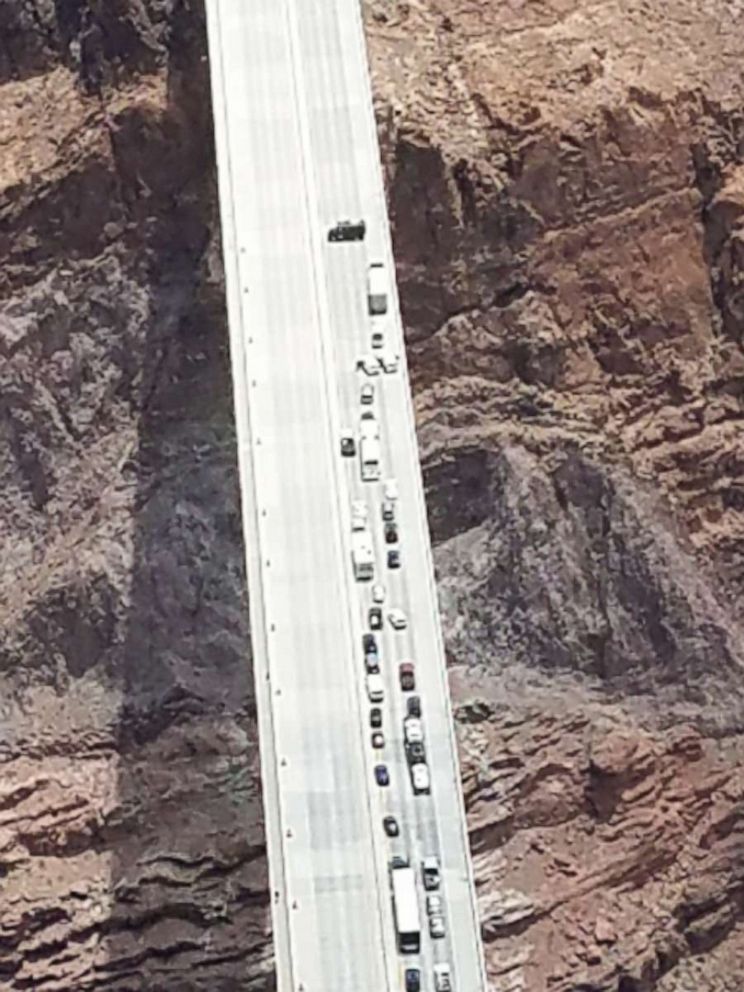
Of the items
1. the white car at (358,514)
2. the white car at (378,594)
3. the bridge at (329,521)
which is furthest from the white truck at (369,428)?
the white car at (378,594)

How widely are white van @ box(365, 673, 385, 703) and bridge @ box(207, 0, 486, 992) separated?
4cm

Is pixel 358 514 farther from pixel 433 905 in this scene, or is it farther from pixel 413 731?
pixel 433 905

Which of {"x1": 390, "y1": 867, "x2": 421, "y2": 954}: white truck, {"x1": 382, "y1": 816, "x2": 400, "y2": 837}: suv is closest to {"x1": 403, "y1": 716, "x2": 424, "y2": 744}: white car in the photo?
{"x1": 382, "y1": 816, "x2": 400, "y2": 837}: suv

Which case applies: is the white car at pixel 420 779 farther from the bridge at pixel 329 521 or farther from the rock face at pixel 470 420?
the rock face at pixel 470 420

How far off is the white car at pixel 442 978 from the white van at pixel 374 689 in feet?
25.3

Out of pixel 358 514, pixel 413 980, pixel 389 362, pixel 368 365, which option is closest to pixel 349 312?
pixel 368 365

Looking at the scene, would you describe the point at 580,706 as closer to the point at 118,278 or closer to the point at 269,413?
the point at 269,413

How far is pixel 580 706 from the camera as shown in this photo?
224 ft

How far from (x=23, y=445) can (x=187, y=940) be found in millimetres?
20002

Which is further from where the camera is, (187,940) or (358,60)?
(358,60)

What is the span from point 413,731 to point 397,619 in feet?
11.6

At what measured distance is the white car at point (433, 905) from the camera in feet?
179

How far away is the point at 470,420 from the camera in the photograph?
72.8 metres

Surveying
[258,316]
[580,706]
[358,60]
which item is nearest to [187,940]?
[580,706]
